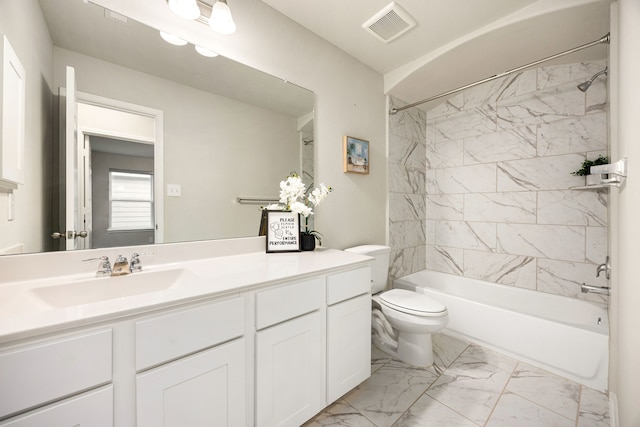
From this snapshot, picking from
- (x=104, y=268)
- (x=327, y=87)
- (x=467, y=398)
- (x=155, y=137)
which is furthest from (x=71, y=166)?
(x=467, y=398)

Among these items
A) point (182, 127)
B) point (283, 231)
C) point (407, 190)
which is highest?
point (182, 127)

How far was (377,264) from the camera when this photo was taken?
2.17m

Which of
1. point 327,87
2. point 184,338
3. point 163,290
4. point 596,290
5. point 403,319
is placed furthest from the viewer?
point 327,87

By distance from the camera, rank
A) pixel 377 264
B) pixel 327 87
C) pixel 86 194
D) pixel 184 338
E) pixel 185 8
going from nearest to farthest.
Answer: pixel 184 338 → pixel 86 194 → pixel 185 8 → pixel 327 87 → pixel 377 264

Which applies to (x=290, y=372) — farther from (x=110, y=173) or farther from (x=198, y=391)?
(x=110, y=173)

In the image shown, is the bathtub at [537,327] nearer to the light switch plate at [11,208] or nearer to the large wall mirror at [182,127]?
the large wall mirror at [182,127]

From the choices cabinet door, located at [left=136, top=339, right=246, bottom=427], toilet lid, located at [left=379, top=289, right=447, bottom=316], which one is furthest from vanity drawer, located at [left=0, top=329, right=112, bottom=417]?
toilet lid, located at [left=379, top=289, right=447, bottom=316]

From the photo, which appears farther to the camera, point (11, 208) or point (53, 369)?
point (11, 208)

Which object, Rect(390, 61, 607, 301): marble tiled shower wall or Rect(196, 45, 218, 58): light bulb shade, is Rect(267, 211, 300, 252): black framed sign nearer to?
Rect(196, 45, 218, 58): light bulb shade

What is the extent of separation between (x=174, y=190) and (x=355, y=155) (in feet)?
4.75

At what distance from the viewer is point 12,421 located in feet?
2.05

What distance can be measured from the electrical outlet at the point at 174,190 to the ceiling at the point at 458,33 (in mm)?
1374

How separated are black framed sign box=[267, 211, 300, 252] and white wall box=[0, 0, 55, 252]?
1027 mm

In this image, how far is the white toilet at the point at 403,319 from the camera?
1.73 metres
